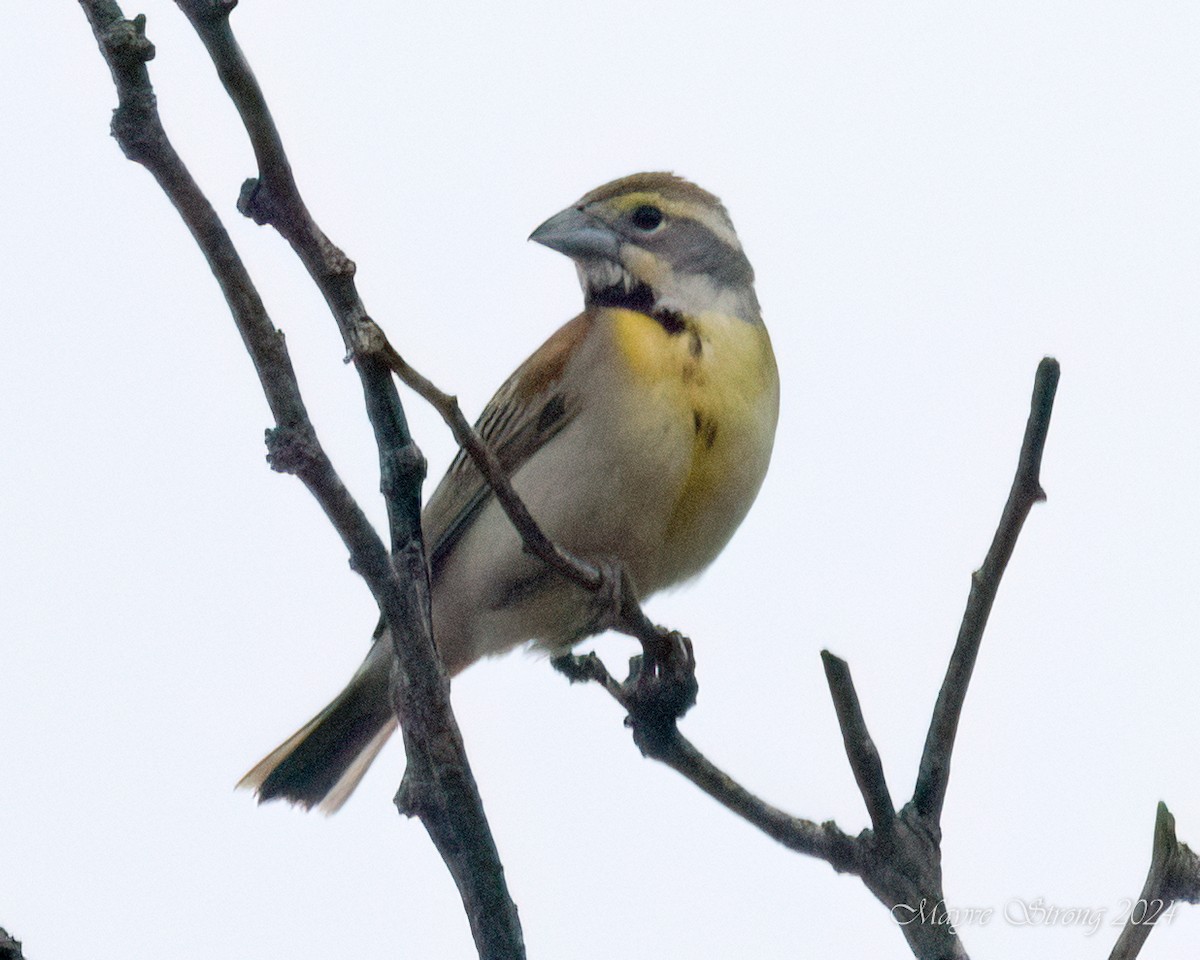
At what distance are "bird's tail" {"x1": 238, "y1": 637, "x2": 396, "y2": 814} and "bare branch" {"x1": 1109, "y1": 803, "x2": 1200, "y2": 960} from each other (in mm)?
3621

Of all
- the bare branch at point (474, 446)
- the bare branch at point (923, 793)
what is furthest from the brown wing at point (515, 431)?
the bare branch at point (923, 793)

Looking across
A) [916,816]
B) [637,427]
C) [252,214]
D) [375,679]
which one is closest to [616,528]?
[637,427]

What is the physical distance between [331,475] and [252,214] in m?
0.50

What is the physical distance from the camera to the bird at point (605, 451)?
5.18 m

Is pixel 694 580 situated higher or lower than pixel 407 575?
higher

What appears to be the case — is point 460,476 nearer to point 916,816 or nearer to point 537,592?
point 537,592

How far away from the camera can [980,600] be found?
3080 mm

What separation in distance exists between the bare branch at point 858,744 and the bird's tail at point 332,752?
321 centimetres

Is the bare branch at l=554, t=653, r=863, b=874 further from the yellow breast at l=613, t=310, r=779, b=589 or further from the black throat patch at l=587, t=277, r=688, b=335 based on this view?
the black throat patch at l=587, t=277, r=688, b=335

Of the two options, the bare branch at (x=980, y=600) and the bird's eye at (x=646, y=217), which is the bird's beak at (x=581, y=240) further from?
the bare branch at (x=980, y=600)

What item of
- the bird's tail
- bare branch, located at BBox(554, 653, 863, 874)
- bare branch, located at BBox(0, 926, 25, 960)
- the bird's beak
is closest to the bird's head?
the bird's beak

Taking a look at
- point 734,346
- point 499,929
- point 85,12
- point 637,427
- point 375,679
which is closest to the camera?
point 85,12

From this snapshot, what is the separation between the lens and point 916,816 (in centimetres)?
322

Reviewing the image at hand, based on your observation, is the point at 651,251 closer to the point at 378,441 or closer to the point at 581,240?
the point at 581,240
